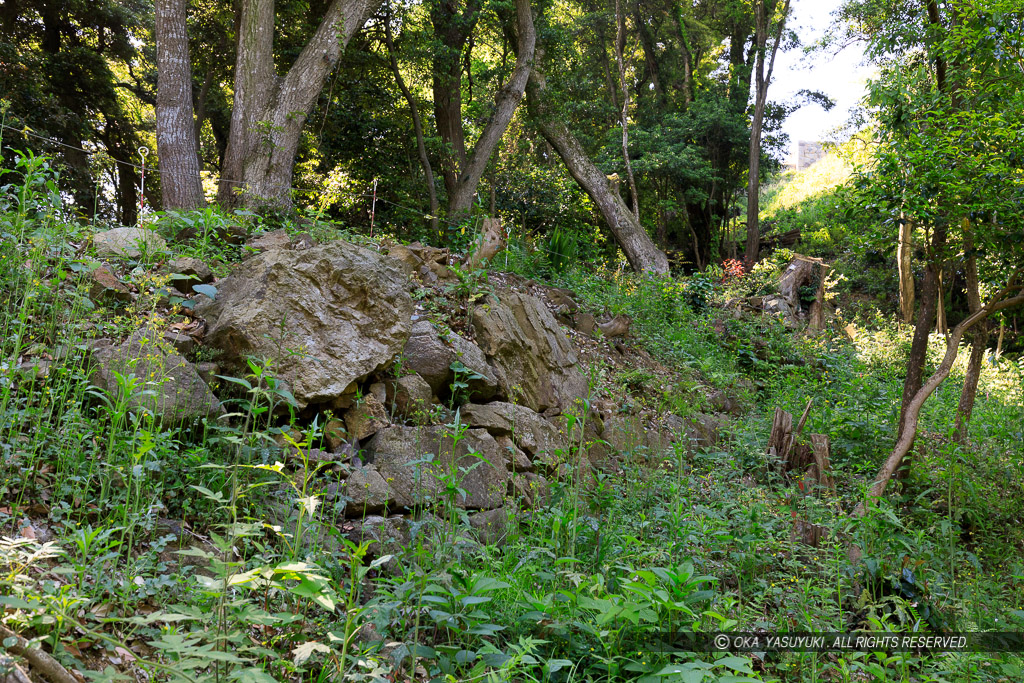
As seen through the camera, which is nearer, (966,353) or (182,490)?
(182,490)

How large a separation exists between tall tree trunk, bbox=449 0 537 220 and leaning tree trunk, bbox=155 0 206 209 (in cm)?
455

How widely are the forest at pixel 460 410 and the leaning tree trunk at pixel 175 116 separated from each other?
0.13ft

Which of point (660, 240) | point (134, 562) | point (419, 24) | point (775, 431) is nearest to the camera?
point (134, 562)

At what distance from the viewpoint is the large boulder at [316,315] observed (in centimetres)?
361

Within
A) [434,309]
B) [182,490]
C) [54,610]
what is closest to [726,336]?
[434,309]

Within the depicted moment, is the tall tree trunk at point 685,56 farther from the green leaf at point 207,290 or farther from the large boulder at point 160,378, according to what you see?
the large boulder at point 160,378

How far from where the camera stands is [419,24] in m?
11.4

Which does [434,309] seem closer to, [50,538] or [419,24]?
[50,538]

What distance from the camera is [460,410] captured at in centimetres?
453

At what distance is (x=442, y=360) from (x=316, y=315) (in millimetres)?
1024

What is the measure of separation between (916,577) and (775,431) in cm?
258

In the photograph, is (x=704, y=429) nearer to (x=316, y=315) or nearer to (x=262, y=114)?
(x=316, y=315)

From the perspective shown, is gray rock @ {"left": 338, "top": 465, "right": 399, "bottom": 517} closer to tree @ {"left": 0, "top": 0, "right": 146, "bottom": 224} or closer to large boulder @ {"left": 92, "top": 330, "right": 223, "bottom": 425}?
large boulder @ {"left": 92, "top": 330, "right": 223, "bottom": 425}

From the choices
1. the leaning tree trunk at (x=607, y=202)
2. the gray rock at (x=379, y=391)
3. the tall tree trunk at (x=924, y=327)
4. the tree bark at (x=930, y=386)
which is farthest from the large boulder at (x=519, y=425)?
the leaning tree trunk at (x=607, y=202)
